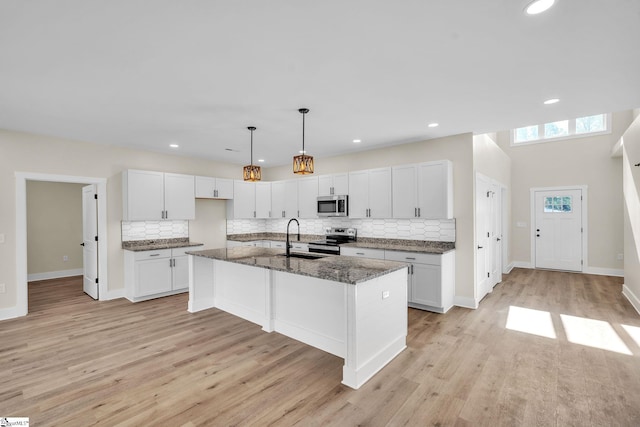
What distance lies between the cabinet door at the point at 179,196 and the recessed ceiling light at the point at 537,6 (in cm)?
563

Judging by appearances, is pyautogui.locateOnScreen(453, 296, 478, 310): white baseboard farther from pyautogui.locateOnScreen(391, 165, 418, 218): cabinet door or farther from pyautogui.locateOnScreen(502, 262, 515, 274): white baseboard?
pyautogui.locateOnScreen(502, 262, 515, 274): white baseboard

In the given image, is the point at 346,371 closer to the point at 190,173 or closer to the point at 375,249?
the point at 375,249

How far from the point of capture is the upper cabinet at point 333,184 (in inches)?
228

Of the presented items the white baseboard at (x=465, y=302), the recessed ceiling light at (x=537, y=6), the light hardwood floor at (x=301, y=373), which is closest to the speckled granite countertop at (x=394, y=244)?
the white baseboard at (x=465, y=302)

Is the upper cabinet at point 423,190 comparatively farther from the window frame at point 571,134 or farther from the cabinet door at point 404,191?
the window frame at point 571,134

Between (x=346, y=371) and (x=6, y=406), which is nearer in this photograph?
(x=6, y=406)

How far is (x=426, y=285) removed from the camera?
4.43 meters

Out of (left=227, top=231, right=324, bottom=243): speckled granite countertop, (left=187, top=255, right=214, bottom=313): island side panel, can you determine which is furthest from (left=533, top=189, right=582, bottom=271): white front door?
(left=187, top=255, right=214, bottom=313): island side panel

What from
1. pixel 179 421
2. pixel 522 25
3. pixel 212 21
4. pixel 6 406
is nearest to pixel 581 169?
pixel 522 25

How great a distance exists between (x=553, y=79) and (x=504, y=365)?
2.70m

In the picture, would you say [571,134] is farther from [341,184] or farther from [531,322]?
[341,184]

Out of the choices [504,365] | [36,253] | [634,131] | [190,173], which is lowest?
[504,365]

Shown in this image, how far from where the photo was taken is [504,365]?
2934mm

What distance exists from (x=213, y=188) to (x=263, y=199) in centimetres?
125
